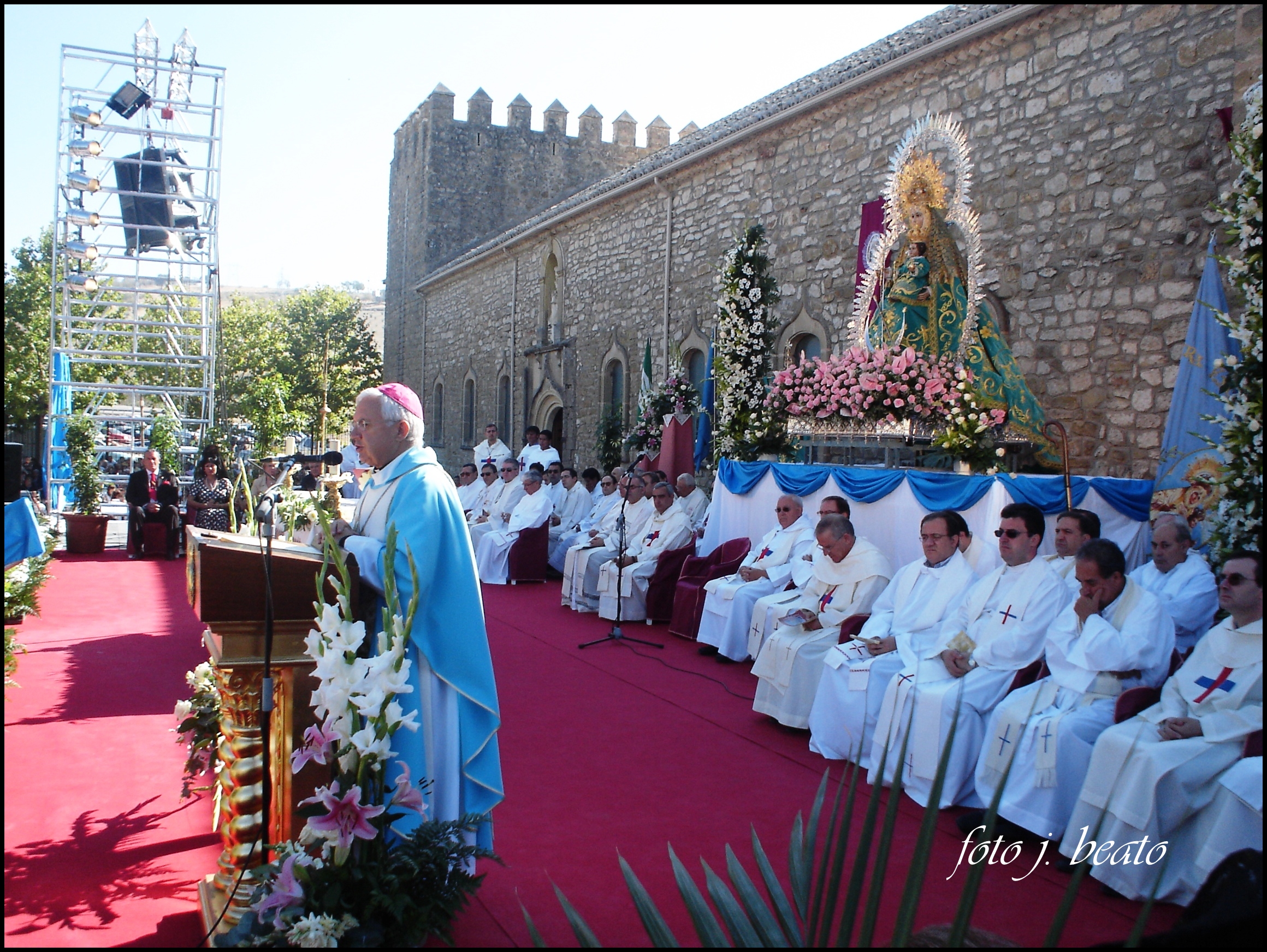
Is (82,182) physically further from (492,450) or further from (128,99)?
(492,450)

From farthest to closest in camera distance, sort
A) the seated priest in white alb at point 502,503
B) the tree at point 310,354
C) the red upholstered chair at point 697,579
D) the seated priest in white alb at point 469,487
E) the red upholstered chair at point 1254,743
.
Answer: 1. the tree at point 310,354
2. the seated priest in white alb at point 469,487
3. the seated priest in white alb at point 502,503
4. the red upholstered chair at point 697,579
5. the red upholstered chair at point 1254,743

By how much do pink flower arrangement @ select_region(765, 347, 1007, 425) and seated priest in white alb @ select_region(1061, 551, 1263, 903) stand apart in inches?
138

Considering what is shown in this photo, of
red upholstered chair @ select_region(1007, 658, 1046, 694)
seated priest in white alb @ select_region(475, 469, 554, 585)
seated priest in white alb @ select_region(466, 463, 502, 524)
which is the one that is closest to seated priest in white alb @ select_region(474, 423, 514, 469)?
seated priest in white alb @ select_region(466, 463, 502, 524)

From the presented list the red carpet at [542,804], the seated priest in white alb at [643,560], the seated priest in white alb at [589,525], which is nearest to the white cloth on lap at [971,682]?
the red carpet at [542,804]

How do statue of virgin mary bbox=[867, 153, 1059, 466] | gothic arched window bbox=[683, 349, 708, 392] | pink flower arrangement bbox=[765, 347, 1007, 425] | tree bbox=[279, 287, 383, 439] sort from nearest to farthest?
pink flower arrangement bbox=[765, 347, 1007, 425]
statue of virgin mary bbox=[867, 153, 1059, 466]
gothic arched window bbox=[683, 349, 708, 392]
tree bbox=[279, 287, 383, 439]

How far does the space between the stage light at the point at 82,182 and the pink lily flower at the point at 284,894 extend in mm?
16045

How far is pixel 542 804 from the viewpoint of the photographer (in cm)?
447

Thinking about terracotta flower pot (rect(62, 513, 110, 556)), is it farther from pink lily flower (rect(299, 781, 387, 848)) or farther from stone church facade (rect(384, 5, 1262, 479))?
pink lily flower (rect(299, 781, 387, 848))

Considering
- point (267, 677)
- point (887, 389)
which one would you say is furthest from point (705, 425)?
point (267, 677)

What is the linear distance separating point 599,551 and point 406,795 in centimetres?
737

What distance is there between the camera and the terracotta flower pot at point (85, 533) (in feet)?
45.0

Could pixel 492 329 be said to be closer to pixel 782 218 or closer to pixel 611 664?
pixel 782 218

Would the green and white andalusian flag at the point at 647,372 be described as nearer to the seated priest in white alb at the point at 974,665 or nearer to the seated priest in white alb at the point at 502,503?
the seated priest in white alb at the point at 502,503

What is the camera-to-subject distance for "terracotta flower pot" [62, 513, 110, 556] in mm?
13711
